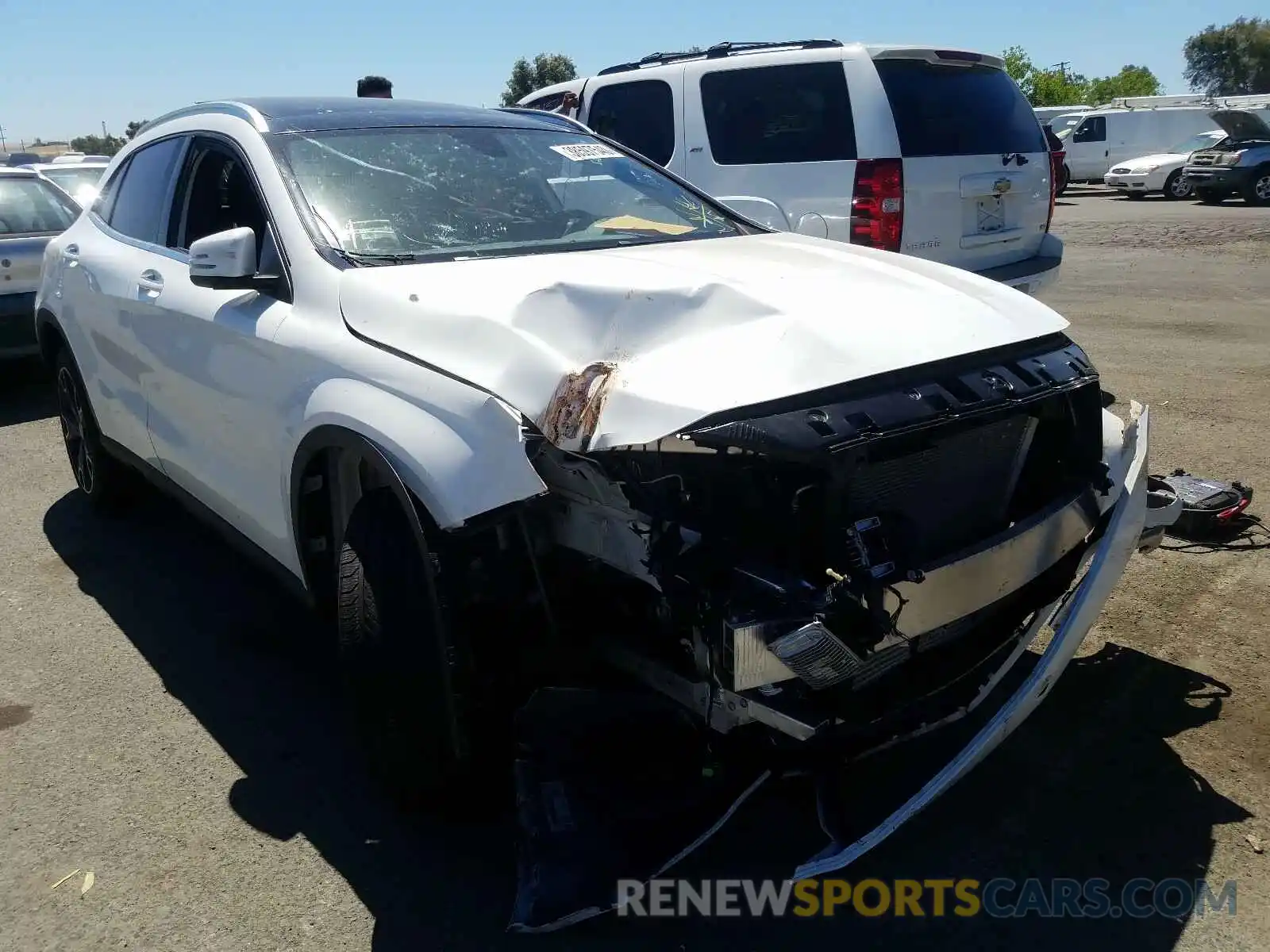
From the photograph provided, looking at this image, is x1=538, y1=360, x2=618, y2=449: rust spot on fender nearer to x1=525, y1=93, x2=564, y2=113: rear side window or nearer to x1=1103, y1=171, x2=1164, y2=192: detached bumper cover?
x1=525, y1=93, x2=564, y2=113: rear side window

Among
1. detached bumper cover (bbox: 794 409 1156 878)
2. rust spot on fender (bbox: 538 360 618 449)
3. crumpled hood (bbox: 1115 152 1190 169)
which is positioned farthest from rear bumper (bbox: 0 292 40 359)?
crumpled hood (bbox: 1115 152 1190 169)

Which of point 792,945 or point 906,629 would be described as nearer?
point 906,629

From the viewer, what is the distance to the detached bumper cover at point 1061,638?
7.88 ft

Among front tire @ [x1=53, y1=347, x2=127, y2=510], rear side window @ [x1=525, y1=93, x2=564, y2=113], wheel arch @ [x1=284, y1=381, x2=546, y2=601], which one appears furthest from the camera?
rear side window @ [x1=525, y1=93, x2=564, y2=113]

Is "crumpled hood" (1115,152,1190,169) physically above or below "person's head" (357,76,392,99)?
below

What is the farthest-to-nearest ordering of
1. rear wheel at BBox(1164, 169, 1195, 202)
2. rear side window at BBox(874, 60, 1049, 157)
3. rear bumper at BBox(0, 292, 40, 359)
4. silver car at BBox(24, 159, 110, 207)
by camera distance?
rear wheel at BBox(1164, 169, 1195, 202) → silver car at BBox(24, 159, 110, 207) → rear bumper at BBox(0, 292, 40, 359) → rear side window at BBox(874, 60, 1049, 157)

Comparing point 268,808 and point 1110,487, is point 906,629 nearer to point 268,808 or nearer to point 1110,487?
point 1110,487

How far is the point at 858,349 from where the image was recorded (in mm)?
2398

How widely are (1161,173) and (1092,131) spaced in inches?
205

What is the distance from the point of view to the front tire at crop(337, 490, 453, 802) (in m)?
2.59

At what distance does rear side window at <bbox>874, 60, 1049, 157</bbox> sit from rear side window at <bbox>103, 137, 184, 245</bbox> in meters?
4.12

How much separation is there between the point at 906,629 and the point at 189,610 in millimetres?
3142

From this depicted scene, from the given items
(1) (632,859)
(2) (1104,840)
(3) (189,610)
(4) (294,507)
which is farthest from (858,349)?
(3) (189,610)

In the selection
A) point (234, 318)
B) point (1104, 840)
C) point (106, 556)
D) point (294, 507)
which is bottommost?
point (106, 556)
